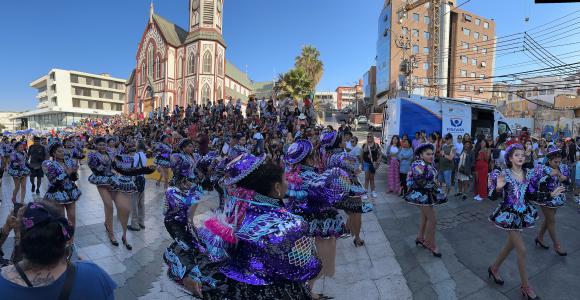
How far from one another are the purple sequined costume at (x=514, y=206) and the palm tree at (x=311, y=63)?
110 ft

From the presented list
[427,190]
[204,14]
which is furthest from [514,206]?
[204,14]

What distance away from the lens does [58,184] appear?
5.60m

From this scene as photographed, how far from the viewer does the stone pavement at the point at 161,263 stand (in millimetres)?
4418

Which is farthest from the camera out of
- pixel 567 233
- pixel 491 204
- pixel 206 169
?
pixel 491 204

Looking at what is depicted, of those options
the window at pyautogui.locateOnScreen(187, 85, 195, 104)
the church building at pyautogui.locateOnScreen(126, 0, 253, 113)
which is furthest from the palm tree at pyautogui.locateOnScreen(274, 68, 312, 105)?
the window at pyautogui.locateOnScreen(187, 85, 195, 104)

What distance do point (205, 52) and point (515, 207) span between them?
38783 mm

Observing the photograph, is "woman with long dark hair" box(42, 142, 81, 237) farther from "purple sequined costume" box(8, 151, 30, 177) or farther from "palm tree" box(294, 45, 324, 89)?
"palm tree" box(294, 45, 324, 89)

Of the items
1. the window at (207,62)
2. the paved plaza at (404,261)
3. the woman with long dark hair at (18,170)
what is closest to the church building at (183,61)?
the window at (207,62)

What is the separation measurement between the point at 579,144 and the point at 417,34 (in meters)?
34.8

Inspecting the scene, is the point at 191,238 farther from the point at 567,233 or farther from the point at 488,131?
the point at 488,131

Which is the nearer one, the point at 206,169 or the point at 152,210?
the point at 206,169

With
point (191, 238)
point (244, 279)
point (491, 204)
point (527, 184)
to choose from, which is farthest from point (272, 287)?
point (491, 204)

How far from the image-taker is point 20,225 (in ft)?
5.38

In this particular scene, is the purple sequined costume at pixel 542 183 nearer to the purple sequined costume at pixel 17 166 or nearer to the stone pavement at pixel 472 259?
the stone pavement at pixel 472 259
